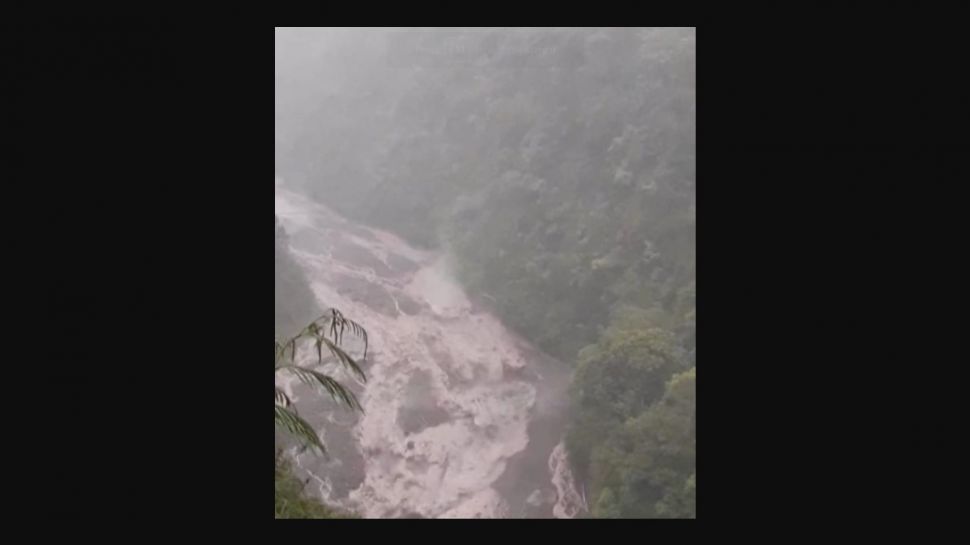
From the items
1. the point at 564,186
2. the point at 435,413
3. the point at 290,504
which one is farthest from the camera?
the point at 564,186

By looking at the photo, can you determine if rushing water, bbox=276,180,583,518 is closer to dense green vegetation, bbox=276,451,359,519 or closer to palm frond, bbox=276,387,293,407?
dense green vegetation, bbox=276,451,359,519

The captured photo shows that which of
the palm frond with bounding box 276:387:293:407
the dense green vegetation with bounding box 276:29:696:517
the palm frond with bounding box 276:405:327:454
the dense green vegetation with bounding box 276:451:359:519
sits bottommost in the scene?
the dense green vegetation with bounding box 276:451:359:519

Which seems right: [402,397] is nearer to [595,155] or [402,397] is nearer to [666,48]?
[595,155]

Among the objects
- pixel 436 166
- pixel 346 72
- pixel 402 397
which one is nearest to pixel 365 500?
pixel 402 397

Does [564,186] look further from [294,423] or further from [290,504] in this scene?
[294,423]

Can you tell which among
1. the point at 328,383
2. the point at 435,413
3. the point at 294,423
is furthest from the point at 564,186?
the point at 294,423

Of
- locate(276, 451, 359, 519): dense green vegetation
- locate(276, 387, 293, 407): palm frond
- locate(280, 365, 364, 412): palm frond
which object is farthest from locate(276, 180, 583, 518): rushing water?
locate(280, 365, 364, 412): palm frond
